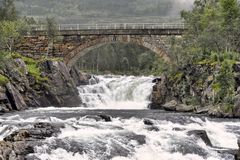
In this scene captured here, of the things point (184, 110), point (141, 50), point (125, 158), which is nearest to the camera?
point (125, 158)

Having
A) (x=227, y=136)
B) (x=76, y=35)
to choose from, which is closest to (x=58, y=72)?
(x=76, y=35)

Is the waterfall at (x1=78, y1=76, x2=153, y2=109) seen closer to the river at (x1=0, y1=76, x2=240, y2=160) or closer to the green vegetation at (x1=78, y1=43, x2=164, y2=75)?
the river at (x1=0, y1=76, x2=240, y2=160)

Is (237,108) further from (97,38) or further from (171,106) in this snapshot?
(97,38)

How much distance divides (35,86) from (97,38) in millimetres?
20611

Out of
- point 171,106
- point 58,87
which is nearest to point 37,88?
point 58,87

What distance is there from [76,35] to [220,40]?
93.7ft

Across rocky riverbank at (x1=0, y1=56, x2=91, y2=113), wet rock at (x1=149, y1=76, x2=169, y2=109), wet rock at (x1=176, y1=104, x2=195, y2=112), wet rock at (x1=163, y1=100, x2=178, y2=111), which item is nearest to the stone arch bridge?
wet rock at (x1=149, y1=76, x2=169, y2=109)

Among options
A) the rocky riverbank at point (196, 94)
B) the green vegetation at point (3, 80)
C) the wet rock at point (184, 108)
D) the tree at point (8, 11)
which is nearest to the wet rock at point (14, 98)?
the green vegetation at point (3, 80)

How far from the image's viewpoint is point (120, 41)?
3738 inches

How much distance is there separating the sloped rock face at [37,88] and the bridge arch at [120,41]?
8.56 metres

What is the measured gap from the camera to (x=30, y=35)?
98.3m

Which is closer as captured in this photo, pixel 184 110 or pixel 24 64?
pixel 184 110

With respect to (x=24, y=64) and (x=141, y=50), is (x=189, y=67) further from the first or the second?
(x=141, y=50)

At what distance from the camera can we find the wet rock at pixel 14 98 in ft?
227
